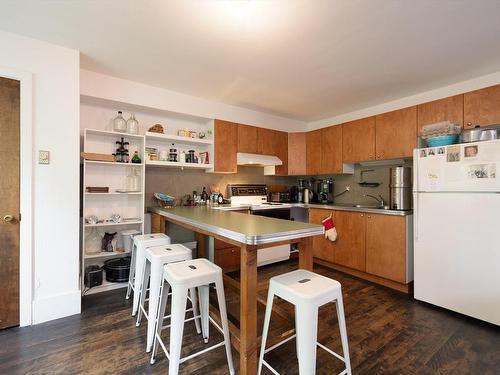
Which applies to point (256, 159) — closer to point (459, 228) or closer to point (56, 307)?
point (459, 228)

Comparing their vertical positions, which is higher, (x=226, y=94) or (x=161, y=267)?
(x=226, y=94)

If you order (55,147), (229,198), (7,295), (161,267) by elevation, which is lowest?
(7,295)

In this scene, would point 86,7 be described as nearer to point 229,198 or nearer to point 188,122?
point 188,122

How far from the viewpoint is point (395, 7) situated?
165cm

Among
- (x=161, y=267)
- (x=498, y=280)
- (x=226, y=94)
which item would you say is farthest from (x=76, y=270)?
(x=498, y=280)

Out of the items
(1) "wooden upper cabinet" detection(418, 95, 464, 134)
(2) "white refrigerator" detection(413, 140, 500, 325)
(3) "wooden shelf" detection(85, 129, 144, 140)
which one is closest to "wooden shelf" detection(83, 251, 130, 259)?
(3) "wooden shelf" detection(85, 129, 144, 140)

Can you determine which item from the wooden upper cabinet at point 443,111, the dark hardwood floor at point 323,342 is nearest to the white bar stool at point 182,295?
the dark hardwood floor at point 323,342

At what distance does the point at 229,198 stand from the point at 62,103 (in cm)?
233

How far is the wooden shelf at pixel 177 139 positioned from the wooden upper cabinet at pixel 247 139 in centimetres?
47

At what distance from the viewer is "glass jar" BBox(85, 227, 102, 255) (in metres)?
2.77

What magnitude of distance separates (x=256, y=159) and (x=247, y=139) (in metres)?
0.35

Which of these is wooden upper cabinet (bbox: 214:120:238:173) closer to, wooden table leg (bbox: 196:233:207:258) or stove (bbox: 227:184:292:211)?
stove (bbox: 227:184:292:211)

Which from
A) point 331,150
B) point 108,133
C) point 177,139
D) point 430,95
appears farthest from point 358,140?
point 108,133

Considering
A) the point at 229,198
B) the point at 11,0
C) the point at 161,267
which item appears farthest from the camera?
Result: the point at 229,198
